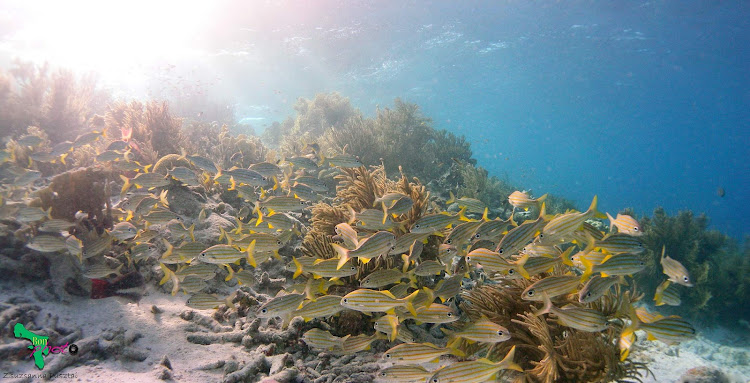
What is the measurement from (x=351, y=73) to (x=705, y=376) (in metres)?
41.7

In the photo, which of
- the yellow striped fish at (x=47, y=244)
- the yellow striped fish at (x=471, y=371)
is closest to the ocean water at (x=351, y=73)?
the yellow striped fish at (x=47, y=244)

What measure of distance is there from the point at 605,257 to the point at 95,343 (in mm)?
5592

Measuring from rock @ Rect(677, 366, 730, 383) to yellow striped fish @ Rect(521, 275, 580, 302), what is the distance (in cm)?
535

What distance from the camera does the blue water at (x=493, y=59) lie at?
82.1 feet

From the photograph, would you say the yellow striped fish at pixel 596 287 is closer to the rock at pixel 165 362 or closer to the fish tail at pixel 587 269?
the fish tail at pixel 587 269

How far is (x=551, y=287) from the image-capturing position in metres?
2.92

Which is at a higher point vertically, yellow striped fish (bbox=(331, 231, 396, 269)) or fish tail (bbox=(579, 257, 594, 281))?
yellow striped fish (bbox=(331, 231, 396, 269))

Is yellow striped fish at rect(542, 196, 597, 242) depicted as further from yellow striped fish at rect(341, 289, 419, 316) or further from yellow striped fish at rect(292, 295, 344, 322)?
yellow striped fish at rect(292, 295, 344, 322)

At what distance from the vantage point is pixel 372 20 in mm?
27078

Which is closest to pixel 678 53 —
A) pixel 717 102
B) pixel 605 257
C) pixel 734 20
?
pixel 734 20

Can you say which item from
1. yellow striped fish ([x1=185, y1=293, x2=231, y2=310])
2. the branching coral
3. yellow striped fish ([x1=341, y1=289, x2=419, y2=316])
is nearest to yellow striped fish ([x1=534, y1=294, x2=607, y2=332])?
yellow striped fish ([x1=341, y1=289, x2=419, y2=316])

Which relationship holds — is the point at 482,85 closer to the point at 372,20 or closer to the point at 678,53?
the point at 678,53

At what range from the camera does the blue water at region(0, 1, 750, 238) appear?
25016 millimetres

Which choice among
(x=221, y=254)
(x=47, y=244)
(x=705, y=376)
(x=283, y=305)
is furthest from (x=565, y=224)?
(x=47, y=244)
